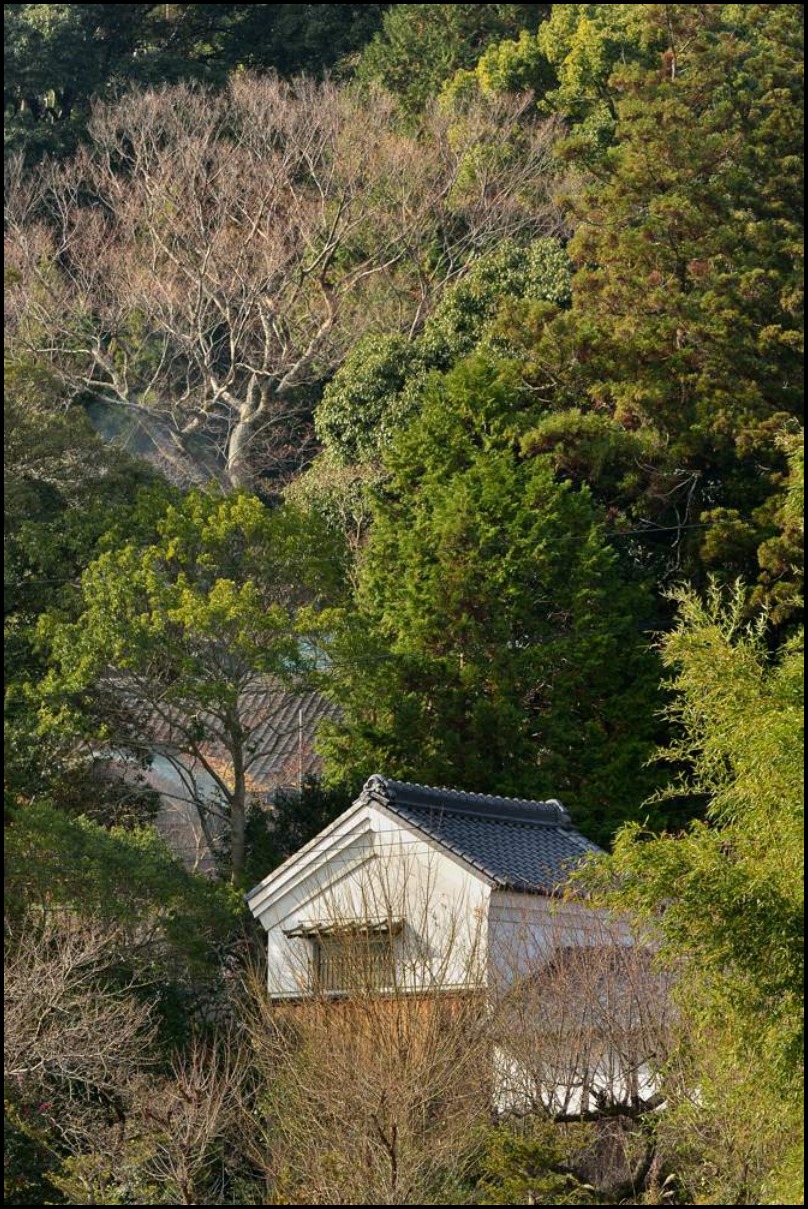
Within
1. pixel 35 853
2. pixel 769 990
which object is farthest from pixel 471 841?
pixel 769 990

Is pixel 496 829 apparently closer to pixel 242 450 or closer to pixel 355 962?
pixel 355 962

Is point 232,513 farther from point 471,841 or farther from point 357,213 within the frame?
point 357,213

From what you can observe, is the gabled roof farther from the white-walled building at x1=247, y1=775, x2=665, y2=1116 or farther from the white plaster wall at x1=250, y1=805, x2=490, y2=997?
the white plaster wall at x1=250, y1=805, x2=490, y2=997

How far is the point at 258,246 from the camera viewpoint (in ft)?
91.0

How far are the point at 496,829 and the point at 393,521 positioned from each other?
5.68 meters

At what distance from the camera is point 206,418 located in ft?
91.5

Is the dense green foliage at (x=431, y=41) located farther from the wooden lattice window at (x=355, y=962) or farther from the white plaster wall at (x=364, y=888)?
the wooden lattice window at (x=355, y=962)

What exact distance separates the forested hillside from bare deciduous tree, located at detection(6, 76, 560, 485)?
0.31 feet

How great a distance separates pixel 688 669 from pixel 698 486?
11.4 metres

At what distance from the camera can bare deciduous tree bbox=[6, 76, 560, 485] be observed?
27453mm

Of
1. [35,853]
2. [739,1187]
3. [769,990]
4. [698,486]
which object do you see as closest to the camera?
[769,990]

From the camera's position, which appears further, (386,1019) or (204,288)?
(204,288)

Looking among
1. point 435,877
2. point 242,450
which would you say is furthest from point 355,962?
point 242,450

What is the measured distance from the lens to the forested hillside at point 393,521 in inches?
440
